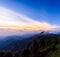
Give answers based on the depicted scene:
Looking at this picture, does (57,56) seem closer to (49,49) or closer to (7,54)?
(49,49)

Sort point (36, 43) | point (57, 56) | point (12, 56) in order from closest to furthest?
point (57, 56), point (36, 43), point (12, 56)

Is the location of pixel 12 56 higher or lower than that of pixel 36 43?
lower

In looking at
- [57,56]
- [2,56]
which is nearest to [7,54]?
[2,56]

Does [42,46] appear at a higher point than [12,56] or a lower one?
higher

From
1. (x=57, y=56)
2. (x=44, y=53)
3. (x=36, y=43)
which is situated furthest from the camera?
(x=36, y=43)

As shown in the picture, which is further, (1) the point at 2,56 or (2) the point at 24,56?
(1) the point at 2,56

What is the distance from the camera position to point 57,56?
61156mm

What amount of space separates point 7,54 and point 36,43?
109ft

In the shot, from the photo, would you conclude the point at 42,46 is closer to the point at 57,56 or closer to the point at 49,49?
the point at 49,49

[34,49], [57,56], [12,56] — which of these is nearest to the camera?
[57,56]

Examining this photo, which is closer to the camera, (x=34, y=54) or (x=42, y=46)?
(x=34, y=54)

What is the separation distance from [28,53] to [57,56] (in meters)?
24.1

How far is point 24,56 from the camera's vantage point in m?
85.8

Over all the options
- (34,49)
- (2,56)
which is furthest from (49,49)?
(2,56)
